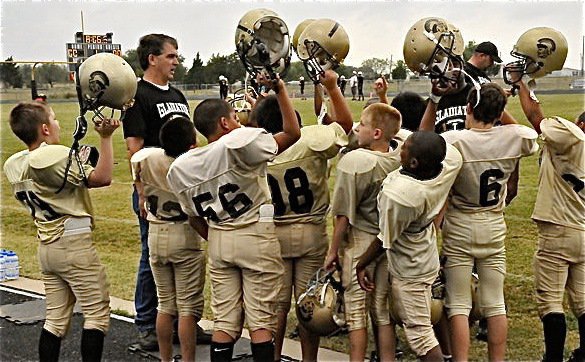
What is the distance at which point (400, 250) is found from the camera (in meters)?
4.42

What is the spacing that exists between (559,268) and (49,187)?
3.43 m

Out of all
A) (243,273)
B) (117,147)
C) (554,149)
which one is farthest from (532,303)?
(117,147)

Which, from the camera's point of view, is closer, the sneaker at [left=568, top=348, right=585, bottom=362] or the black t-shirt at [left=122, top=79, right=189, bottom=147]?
the sneaker at [left=568, top=348, right=585, bottom=362]

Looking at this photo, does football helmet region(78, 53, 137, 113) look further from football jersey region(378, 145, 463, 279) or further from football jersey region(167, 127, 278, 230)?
football jersey region(378, 145, 463, 279)

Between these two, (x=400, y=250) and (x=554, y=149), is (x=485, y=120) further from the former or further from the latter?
(x=400, y=250)

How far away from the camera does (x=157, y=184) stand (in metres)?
4.93

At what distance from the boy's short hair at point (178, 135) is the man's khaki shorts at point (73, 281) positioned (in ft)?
2.71

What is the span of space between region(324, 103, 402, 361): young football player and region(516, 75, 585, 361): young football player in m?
1.11

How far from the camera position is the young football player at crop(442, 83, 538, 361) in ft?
15.1

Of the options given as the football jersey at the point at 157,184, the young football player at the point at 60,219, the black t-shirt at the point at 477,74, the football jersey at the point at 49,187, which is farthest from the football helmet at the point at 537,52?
the football jersey at the point at 49,187

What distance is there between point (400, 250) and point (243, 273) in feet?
3.17

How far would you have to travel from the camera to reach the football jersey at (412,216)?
13.8ft

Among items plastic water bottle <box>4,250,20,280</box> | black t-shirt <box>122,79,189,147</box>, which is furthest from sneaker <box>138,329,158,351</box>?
plastic water bottle <box>4,250,20,280</box>

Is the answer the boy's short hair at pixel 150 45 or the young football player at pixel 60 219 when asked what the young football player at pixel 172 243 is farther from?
the boy's short hair at pixel 150 45
